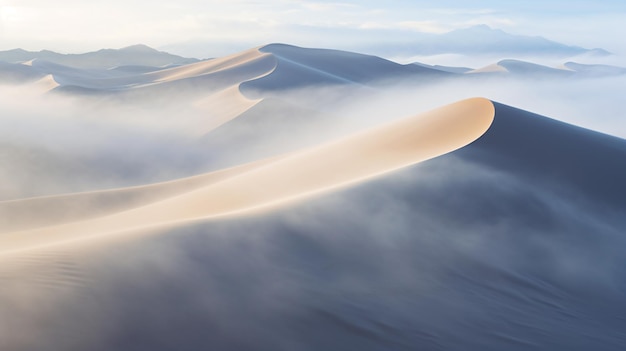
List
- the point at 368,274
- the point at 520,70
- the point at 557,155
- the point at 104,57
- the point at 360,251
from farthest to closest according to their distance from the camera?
the point at 104,57 → the point at 520,70 → the point at 557,155 → the point at 360,251 → the point at 368,274

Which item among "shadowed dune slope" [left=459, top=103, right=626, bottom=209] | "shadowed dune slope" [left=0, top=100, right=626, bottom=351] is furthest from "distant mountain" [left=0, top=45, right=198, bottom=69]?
"shadowed dune slope" [left=0, top=100, right=626, bottom=351]

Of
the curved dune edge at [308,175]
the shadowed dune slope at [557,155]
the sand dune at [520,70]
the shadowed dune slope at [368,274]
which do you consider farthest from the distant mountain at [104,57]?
the shadowed dune slope at [368,274]

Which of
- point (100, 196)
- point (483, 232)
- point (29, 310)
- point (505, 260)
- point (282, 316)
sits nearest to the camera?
point (29, 310)

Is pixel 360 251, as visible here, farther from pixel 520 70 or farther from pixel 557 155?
pixel 520 70

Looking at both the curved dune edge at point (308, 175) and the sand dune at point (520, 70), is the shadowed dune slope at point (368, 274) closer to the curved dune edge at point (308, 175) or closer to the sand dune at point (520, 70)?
the curved dune edge at point (308, 175)

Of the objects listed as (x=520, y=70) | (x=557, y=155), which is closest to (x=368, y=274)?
(x=557, y=155)

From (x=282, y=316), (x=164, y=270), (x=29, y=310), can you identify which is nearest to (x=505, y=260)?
(x=282, y=316)

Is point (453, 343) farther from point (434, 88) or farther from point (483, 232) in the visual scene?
point (434, 88)
